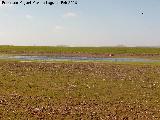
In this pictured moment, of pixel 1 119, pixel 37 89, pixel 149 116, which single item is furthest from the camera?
pixel 37 89

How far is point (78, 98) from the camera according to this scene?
31.8m

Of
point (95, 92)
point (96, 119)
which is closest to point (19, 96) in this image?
point (95, 92)

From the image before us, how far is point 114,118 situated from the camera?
24.8 metres

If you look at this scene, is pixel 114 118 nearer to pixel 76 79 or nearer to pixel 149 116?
pixel 149 116

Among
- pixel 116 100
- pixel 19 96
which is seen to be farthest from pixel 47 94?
pixel 116 100

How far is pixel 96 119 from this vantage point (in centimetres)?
2448

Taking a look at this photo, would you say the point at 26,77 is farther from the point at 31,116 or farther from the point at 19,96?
the point at 31,116

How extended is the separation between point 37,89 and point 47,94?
10.5ft

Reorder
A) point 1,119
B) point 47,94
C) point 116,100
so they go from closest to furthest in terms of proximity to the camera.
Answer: point 1,119, point 116,100, point 47,94

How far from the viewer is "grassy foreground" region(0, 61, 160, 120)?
84.3 ft

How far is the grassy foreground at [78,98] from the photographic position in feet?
84.3

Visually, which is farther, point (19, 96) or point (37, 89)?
point (37, 89)

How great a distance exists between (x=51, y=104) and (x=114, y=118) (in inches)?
241

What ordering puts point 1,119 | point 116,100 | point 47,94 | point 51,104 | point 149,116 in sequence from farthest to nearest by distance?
point 47,94
point 116,100
point 51,104
point 149,116
point 1,119
